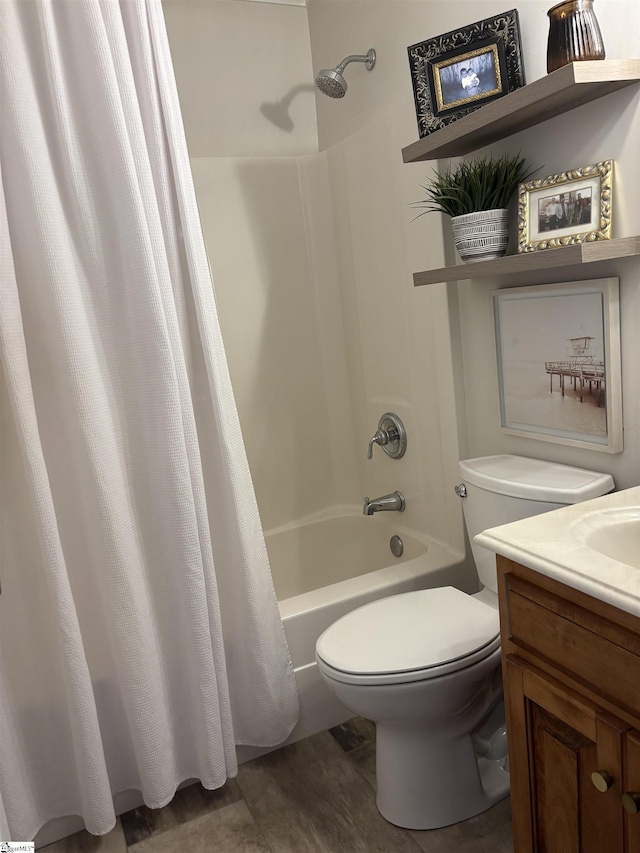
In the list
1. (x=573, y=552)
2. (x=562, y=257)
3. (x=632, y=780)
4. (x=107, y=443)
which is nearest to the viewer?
(x=632, y=780)

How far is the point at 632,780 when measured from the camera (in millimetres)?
1014

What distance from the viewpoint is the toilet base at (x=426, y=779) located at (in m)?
1.62

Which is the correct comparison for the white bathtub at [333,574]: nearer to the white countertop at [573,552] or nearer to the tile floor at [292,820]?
the tile floor at [292,820]

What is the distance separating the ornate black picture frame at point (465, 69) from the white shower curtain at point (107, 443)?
627 mm

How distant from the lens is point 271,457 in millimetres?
2678

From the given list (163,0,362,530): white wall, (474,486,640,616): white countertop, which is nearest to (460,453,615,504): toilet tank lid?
(474,486,640,616): white countertop

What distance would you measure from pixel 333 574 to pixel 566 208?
5.35 ft

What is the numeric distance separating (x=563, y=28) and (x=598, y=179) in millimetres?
307

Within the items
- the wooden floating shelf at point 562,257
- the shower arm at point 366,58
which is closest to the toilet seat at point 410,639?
the wooden floating shelf at point 562,257

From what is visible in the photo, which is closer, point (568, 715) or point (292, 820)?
point (568, 715)

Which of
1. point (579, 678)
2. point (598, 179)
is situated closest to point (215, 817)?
point (579, 678)

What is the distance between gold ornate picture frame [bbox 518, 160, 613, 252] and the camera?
1.48 metres

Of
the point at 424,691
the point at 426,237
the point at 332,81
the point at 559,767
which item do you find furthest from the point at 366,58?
the point at 559,767

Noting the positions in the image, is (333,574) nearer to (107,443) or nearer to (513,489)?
(513,489)
